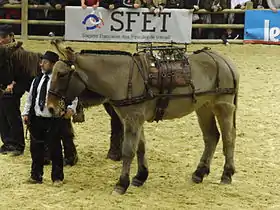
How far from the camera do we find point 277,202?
7879 millimetres

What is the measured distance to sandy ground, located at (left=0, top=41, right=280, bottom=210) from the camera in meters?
7.73

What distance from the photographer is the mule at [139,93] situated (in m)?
7.68

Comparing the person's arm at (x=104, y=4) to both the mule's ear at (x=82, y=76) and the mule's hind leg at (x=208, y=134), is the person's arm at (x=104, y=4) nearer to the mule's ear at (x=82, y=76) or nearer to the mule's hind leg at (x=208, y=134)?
the mule's hind leg at (x=208, y=134)

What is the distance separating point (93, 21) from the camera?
708 inches

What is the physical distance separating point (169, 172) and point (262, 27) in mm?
10056

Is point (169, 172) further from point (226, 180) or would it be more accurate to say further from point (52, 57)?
point (52, 57)

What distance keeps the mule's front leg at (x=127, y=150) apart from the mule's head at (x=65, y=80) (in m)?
0.71

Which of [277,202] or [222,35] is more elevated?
[222,35]

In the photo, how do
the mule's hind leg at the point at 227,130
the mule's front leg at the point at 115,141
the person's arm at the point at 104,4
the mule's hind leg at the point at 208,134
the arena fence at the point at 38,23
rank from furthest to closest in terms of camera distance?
the arena fence at the point at 38,23 < the person's arm at the point at 104,4 < the mule's front leg at the point at 115,141 < the mule's hind leg at the point at 208,134 < the mule's hind leg at the point at 227,130

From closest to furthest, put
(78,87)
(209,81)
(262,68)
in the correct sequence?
(78,87), (209,81), (262,68)

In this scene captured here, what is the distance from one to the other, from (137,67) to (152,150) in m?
2.50

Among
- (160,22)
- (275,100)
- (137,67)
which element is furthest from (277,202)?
(160,22)

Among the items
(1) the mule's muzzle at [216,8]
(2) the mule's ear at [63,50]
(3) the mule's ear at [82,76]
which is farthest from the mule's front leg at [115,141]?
(1) the mule's muzzle at [216,8]

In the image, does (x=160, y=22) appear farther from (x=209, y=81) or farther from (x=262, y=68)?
(x=209, y=81)
